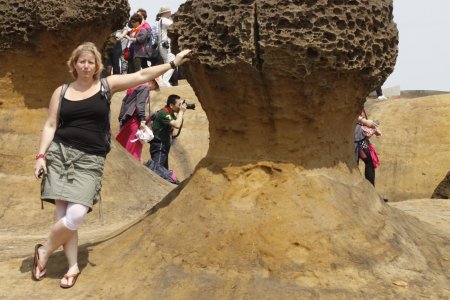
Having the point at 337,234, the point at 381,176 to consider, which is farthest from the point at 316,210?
the point at 381,176

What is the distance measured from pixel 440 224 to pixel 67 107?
294cm

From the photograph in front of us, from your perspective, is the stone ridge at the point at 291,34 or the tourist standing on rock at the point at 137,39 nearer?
the stone ridge at the point at 291,34

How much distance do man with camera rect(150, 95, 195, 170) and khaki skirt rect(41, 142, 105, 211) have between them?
145 inches

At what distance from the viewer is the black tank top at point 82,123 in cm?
437

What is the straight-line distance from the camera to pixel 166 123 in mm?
8156

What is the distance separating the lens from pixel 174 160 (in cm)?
1204

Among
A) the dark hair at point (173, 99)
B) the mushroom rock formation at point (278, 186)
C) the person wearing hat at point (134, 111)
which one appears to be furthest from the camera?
the dark hair at point (173, 99)

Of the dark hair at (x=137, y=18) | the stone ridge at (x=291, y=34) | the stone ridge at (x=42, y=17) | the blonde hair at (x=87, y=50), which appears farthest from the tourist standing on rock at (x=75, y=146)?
the dark hair at (x=137, y=18)

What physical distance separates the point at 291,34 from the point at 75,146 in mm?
1310

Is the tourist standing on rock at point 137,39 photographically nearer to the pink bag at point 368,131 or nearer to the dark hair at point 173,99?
the dark hair at point 173,99

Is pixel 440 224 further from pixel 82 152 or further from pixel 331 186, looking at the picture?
pixel 82 152

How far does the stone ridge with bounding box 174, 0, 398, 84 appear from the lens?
14.1 ft

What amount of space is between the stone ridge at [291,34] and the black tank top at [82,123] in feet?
2.14

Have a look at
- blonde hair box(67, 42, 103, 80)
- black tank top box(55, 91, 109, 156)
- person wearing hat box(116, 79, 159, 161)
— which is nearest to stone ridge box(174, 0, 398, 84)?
blonde hair box(67, 42, 103, 80)
